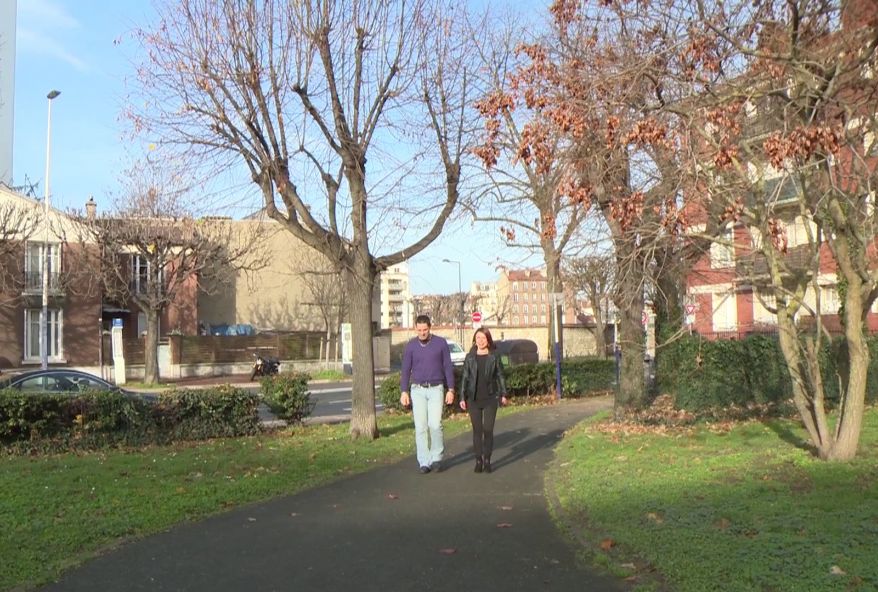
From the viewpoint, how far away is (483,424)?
30.6 ft

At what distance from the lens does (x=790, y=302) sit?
29.2 ft

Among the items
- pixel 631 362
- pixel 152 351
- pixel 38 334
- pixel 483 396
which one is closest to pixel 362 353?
pixel 483 396

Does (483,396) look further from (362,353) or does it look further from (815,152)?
(815,152)

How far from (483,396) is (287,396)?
576 cm

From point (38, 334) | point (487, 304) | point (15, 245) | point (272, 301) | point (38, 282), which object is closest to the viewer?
point (15, 245)

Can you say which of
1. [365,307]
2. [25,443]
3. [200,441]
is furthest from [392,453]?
[25,443]

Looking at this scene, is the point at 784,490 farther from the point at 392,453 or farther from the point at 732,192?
the point at 392,453

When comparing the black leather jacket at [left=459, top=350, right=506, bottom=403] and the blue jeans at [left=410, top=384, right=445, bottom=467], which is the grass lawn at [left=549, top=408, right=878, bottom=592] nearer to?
the black leather jacket at [left=459, top=350, right=506, bottom=403]

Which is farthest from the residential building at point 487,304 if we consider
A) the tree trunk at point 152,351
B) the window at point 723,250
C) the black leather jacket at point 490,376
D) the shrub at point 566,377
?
the black leather jacket at point 490,376

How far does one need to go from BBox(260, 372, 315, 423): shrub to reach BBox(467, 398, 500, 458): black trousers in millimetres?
5548

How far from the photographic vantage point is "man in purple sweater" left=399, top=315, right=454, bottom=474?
924cm

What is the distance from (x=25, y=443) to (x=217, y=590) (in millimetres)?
7612

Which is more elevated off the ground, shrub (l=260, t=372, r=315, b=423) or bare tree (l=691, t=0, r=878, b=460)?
bare tree (l=691, t=0, r=878, b=460)

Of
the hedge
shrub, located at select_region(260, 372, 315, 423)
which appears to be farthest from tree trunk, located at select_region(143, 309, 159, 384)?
the hedge
